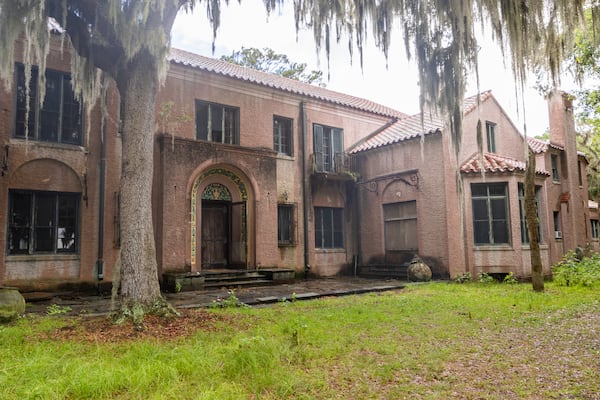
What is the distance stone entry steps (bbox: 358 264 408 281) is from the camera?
15.7 m

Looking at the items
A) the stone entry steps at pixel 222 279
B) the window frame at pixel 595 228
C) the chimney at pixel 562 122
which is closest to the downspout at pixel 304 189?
the stone entry steps at pixel 222 279

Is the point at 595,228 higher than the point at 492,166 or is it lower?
Answer: lower

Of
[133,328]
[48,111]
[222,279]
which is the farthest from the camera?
[222,279]

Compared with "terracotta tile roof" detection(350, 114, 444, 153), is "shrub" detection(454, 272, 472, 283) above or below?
below

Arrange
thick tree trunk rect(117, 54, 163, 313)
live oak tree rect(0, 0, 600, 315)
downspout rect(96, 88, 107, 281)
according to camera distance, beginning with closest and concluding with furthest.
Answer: live oak tree rect(0, 0, 600, 315)
thick tree trunk rect(117, 54, 163, 313)
downspout rect(96, 88, 107, 281)

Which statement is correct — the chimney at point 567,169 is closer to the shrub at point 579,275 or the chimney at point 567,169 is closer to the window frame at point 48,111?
the shrub at point 579,275

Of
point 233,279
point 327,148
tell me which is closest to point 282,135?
point 327,148

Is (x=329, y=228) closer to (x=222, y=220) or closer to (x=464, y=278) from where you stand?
(x=222, y=220)

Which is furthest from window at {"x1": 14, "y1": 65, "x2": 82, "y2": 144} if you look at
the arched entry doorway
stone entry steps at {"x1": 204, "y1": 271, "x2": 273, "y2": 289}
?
stone entry steps at {"x1": 204, "y1": 271, "x2": 273, "y2": 289}

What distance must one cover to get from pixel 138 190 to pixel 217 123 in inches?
320

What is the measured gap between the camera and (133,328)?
6.45 metres

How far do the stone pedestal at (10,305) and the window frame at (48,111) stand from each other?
17.2ft

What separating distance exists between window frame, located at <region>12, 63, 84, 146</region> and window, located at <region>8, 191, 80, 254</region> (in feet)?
5.28

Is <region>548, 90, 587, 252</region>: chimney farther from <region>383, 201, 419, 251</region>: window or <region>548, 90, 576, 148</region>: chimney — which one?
<region>383, 201, 419, 251</region>: window
